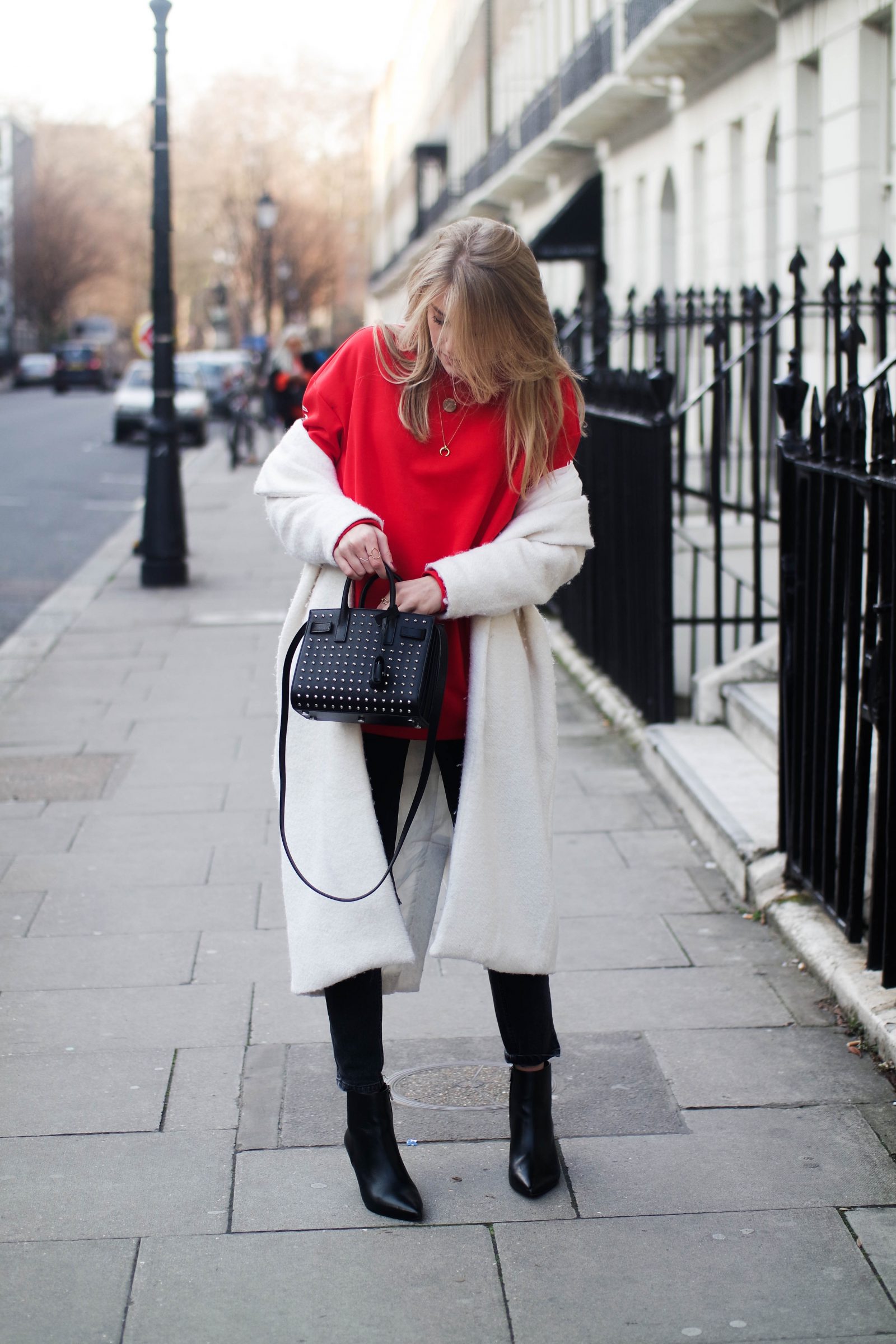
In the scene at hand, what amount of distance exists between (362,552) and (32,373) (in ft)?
253

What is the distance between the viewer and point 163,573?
12.2m

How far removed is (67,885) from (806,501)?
2.57 meters

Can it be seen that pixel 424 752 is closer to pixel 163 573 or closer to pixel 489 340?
pixel 489 340

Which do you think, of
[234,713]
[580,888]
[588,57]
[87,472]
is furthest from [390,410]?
[87,472]

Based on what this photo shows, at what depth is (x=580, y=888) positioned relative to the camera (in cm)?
514

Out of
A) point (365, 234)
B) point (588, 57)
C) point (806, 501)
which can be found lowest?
point (806, 501)

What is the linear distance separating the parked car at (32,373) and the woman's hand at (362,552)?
248 ft

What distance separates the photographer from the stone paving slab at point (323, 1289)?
8.90ft

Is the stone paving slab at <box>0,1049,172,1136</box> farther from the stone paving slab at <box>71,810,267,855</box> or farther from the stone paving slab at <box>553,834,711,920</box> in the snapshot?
the stone paving slab at <box>71,810,267,855</box>

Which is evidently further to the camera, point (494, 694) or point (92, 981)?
point (92, 981)

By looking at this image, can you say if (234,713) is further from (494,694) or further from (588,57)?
(588,57)

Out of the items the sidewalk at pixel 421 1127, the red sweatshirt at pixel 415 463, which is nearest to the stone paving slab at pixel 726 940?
the sidewalk at pixel 421 1127

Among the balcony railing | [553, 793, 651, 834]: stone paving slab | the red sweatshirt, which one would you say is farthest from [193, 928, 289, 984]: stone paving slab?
the balcony railing

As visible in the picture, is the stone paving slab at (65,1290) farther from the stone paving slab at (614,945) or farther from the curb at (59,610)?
the curb at (59,610)
